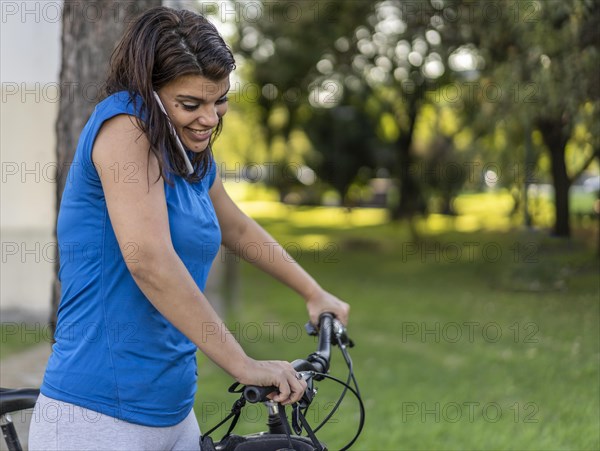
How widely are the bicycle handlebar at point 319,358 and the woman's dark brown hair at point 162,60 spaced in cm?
50

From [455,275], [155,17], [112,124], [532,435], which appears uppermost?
[155,17]

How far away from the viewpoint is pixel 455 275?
1806 centimetres

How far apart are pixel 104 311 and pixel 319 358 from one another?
0.60m

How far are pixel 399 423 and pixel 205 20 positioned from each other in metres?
5.37

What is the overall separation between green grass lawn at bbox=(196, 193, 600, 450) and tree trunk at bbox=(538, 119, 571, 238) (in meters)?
0.52

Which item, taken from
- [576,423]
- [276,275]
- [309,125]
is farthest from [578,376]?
[309,125]

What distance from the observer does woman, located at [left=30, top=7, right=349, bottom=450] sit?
6.43 feet

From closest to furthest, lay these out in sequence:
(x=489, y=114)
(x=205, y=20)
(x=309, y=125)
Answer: (x=205, y=20) → (x=489, y=114) → (x=309, y=125)

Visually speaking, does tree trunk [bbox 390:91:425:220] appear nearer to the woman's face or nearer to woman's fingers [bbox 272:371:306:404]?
the woman's face

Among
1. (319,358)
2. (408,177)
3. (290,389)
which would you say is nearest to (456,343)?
(319,358)

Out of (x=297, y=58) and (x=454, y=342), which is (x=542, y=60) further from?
(x=297, y=58)

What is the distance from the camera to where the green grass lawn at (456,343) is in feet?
22.4

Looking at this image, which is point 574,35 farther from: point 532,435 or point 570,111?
point 532,435

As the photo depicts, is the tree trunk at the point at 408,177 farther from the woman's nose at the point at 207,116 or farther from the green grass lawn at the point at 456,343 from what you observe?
the woman's nose at the point at 207,116
